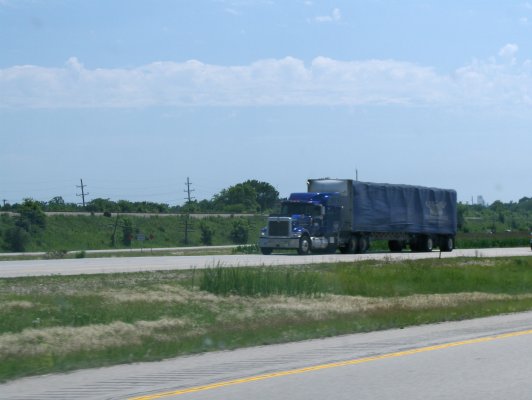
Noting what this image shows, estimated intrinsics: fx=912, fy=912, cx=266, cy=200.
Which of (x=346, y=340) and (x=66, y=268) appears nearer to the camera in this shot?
(x=346, y=340)

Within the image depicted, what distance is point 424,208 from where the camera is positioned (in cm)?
5694

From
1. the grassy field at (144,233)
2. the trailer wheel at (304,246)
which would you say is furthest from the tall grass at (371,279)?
the grassy field at (144,233)

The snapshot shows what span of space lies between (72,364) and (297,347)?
3955 mm

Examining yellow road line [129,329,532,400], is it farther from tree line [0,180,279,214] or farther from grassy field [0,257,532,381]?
tree line [0,180,279,214]

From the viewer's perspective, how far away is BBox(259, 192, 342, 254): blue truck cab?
49.0m

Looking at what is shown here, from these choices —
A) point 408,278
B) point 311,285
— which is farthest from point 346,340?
point 408,278

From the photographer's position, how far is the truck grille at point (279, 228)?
49.0 metres

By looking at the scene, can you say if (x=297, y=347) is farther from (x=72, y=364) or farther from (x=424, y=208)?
(x=424, y=208)

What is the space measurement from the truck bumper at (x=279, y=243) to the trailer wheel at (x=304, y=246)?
0.24 metres

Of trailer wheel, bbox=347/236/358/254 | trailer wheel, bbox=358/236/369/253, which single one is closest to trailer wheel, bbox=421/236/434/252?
trailer wheel, bbox=358/236/369/253

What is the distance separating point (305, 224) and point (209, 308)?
1111 inches

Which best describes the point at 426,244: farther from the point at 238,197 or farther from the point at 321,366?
the point at 238,197

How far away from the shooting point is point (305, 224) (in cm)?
4950

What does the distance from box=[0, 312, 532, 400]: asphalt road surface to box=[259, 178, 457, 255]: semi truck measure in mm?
32879
